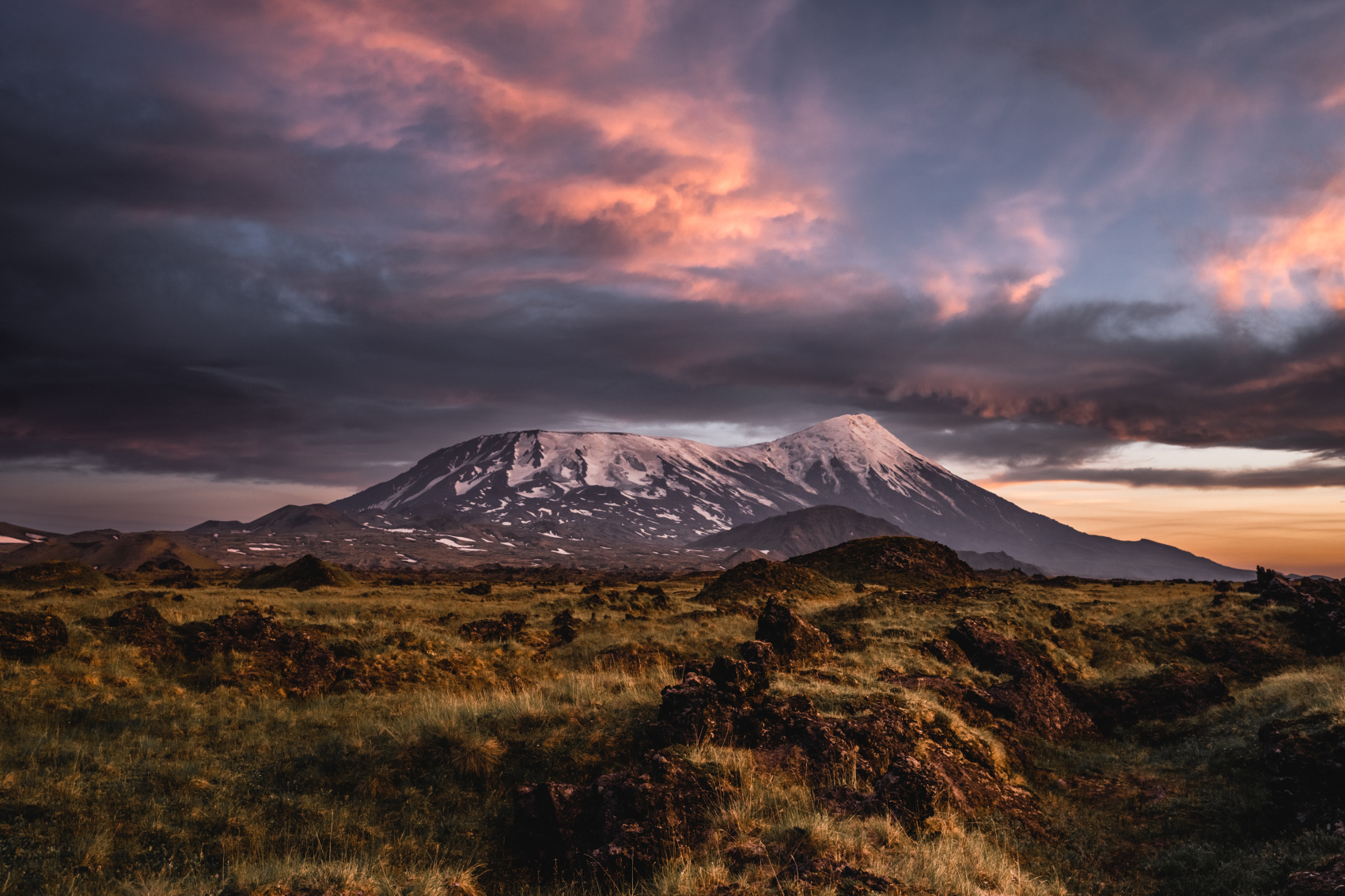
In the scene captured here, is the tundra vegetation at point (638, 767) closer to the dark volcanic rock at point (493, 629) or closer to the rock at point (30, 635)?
the rock at point (30, 635)

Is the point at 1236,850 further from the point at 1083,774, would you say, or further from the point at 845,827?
the point at 845,827

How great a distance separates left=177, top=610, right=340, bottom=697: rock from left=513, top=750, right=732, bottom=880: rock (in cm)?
1274

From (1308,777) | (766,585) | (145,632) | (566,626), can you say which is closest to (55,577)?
(145,632)

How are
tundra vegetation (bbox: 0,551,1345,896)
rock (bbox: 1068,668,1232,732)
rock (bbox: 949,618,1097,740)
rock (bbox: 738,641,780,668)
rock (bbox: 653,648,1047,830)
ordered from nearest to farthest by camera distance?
tundra vegetation (bbox: 0,551,1345,896), rock (bbox: 653,648,1047,830), rock (bbox: 738,641,780,668), rock (bbox: 949,618,1097,740), rock (bbox: 1068,668,1232,732)

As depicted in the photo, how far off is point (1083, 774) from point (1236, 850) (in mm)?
5718

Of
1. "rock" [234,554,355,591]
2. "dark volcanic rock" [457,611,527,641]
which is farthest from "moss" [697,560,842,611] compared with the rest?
"rock" [234,554,355,591]

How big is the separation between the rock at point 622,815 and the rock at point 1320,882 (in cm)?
796

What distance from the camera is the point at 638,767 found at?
34.6ft

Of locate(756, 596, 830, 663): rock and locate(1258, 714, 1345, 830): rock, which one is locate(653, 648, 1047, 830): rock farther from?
locate(756, 596, 830, 663): rock

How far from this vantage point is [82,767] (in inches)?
466

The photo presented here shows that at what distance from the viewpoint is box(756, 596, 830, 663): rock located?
935 inches

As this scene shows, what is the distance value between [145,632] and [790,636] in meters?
22.6

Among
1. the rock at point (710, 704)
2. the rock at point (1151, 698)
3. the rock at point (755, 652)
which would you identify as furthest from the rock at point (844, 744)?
the rock at point (1151, 698)

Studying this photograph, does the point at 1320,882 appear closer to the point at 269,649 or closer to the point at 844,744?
the point at 844,744
